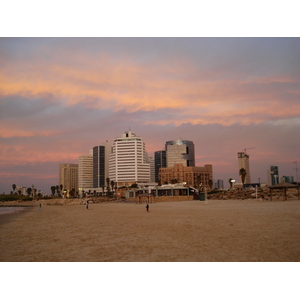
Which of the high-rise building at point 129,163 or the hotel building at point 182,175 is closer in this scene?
the high-rise building at point 129,163

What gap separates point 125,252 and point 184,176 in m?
184

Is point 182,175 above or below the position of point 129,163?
below

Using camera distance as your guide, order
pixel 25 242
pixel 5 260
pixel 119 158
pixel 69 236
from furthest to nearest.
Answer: pixel 119 158 < pixel 69 236 < pixel 25 242 < pixel 5 260

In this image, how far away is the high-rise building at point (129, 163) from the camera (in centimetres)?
17375

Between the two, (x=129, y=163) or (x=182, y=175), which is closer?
(x=129, y=163)

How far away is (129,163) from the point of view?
17575 centimetres

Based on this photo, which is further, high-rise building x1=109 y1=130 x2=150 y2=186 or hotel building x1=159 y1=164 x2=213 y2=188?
hotel building x1=159 y1=164 x2=213 y2=188

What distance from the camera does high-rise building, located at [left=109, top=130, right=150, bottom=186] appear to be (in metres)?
174
